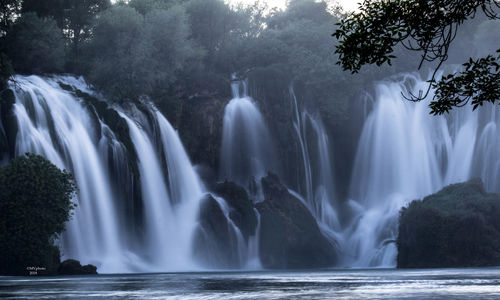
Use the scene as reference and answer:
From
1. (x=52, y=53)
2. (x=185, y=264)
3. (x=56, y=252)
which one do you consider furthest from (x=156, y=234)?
(x=52, y=53)

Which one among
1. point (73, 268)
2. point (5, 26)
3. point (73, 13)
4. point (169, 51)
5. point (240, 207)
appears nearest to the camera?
point (73, 268)

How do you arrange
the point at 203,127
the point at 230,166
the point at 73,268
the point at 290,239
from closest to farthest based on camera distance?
the point at 73,268, the point at 290,239, the point at 203,127, the point at 230,166

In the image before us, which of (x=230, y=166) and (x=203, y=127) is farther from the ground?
(x=203, y=127)

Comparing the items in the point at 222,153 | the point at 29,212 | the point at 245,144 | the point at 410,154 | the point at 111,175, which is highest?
the point at 245,144

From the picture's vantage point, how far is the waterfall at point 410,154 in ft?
218

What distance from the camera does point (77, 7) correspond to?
2857 inches

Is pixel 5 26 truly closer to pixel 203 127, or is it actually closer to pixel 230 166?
pixel 203 127

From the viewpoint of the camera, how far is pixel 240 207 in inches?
2227

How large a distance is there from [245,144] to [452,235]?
2138 cm

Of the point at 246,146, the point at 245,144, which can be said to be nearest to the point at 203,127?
the point at 245,144

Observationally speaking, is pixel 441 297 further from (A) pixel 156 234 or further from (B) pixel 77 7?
(B) pixel 77 7

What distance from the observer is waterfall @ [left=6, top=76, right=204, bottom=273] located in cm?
4616

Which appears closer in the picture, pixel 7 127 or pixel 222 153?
pixel 7 127

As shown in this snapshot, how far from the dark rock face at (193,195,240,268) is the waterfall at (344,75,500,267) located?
13971mm
